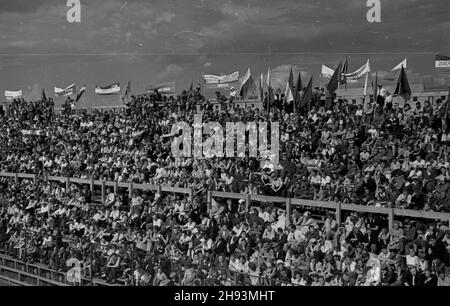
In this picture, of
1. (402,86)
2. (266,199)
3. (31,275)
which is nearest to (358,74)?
(402,86)

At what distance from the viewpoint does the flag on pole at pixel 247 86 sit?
23922mm

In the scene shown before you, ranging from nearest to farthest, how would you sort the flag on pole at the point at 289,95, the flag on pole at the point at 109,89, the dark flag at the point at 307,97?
the dark flag at the point at 307,97 → the flag on pole at the point at 289,95 → the flag on pole at the point at 109,89

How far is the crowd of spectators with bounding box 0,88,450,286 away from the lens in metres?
11.9

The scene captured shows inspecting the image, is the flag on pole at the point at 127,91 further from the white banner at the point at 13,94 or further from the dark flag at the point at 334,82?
the dark flag at the point at 334,82

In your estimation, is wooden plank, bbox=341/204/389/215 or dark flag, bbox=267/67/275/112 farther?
dark flag, bbox=267/67/275/112

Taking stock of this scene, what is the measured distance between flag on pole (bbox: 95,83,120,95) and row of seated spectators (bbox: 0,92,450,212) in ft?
18.3

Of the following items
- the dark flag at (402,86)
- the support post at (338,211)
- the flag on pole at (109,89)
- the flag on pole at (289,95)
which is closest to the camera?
the support post at (338,211)

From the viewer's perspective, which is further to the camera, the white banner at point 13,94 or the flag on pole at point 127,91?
the white banner at point 13,94

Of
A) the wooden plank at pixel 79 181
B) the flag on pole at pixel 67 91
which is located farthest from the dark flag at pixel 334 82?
the flag on pole at pixel 67 91

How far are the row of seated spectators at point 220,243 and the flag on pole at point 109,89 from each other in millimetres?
13385

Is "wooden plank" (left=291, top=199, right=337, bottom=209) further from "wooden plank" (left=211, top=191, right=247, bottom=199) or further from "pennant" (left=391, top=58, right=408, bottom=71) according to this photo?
"pennant" (left=391, top=58, right=408, bottom=71)

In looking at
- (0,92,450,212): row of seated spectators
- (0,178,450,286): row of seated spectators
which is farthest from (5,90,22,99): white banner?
(0,178,450,286): row of seated spectators

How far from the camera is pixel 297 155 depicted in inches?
699

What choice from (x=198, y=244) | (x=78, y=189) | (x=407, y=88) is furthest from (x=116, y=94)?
(x=198, y=244)
